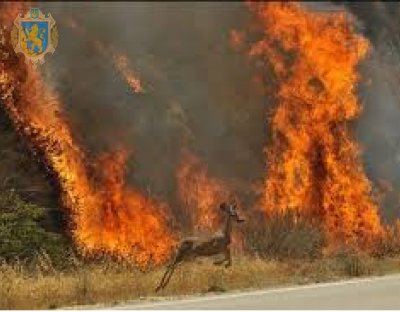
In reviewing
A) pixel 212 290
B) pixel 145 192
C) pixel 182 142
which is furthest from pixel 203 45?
pixel 212 290

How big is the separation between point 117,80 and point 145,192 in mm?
3252

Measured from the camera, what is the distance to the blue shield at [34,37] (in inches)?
791

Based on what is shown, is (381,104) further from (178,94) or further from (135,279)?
(135,279)

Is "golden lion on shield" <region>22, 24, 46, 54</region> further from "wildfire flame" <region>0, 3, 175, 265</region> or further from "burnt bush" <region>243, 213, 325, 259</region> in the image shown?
"burnt bush" <region>243, 213, 325, 259</region>

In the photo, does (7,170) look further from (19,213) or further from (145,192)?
(145,192)

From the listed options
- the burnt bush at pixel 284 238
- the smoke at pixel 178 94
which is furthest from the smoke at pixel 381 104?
the burnt bush at pixel 284 238

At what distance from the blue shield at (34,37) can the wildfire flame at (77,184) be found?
36 cm

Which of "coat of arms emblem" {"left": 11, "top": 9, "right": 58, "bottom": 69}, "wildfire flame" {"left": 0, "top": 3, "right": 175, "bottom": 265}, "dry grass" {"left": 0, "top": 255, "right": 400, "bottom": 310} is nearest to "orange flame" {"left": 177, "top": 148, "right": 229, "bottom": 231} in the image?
"wildfire flame" {"left": 0, "top": 3, "right": 175, "bottom": 265}

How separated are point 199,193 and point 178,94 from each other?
3.34 m

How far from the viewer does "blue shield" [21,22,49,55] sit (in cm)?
2009

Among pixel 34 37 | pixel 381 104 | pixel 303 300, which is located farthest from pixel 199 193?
pixel 303 300

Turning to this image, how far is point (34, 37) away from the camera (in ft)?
67.9

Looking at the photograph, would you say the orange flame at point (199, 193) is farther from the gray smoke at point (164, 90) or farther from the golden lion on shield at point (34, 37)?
the golden lion on shield at point (34, 37)

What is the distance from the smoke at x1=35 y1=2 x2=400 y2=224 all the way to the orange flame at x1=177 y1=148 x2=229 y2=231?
10.8 inches
